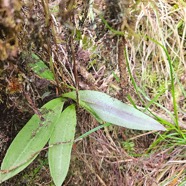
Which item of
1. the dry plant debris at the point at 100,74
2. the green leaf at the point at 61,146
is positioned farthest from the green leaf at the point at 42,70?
the green leaf at the point at 61,146

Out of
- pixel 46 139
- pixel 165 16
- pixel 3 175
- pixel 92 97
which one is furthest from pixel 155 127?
pixel 165 16

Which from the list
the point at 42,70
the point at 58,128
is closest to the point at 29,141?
the point at 58,128

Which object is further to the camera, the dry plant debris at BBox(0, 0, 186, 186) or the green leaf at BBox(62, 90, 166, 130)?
the green leaf at BBox(62, 90, 166, 130)

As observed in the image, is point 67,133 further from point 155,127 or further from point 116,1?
point 116,1

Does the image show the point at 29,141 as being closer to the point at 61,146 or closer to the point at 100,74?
the point at 61,146

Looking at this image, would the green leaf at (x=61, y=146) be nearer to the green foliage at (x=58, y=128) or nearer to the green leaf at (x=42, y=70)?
the green foliage at (x=58, y=128)

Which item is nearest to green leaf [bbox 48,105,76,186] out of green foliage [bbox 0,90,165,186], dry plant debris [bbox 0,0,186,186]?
green foliage [bbox 0,90,165,186]

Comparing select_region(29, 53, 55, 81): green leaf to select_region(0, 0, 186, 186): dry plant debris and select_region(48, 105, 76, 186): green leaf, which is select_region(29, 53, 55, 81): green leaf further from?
select_region(48, 105, 76, 186): green leaf
